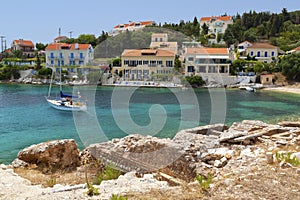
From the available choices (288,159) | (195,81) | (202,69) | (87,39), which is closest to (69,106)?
→ (288,159)

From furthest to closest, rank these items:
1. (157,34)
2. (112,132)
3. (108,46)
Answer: (108,46)
(112,132)
(157,34)

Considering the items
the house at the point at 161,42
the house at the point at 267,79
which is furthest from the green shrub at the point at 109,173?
the house at the point at 267,79

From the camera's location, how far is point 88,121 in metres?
24.8

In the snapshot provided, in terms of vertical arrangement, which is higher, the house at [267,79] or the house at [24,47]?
the house at [24,47]

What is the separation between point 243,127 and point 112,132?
33.9ft

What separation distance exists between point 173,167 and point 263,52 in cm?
5612

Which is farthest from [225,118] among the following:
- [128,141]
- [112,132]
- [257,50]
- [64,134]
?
[257,50]

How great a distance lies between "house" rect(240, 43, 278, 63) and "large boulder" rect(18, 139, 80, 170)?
2153 inches

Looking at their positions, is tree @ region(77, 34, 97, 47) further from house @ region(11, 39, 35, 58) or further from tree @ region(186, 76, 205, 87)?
house @ region(11, 39, 35, 58)

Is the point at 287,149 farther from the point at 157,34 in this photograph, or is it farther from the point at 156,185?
the point at 157,34

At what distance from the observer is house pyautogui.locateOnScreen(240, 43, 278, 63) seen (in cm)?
5844

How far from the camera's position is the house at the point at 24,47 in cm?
7902

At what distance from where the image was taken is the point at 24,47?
8062cm

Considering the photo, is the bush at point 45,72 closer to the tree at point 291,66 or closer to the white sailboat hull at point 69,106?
the white sailboat hull at point 69,106
